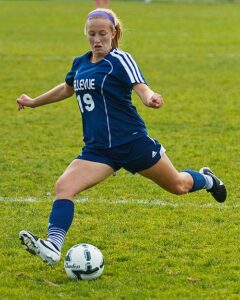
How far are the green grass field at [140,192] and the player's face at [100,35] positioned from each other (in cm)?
160

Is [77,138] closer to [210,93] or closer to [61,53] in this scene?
[210,93]

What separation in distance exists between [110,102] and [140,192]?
2.56m

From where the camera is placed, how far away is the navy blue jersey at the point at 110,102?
6.95 m

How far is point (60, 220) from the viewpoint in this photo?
6.72 metres

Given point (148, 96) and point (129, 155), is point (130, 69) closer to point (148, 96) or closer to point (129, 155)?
point (148, 96)

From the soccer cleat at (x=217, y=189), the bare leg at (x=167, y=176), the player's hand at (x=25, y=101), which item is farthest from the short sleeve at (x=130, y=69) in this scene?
the soccer cleat at (x=217, y=189)

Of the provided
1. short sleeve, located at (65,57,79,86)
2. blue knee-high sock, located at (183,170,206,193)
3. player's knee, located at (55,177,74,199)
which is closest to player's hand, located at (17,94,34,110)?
short sleeve, located at (65,57,79,86)

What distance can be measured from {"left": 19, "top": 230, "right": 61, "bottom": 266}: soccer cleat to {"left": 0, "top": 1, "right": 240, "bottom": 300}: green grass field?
0.16 m

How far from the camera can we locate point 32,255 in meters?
7.20

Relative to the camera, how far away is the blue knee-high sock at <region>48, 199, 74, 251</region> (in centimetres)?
669

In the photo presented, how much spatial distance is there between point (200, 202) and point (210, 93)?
7.79m

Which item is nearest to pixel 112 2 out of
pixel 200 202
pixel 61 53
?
pixel 61 53

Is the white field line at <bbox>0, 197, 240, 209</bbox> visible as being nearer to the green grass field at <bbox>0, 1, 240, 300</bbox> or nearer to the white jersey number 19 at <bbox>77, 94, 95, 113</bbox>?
the green grass field at <bbox>0, 1, 240, 300</bbox>

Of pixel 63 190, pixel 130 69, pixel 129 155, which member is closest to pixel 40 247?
pixel 63 190
